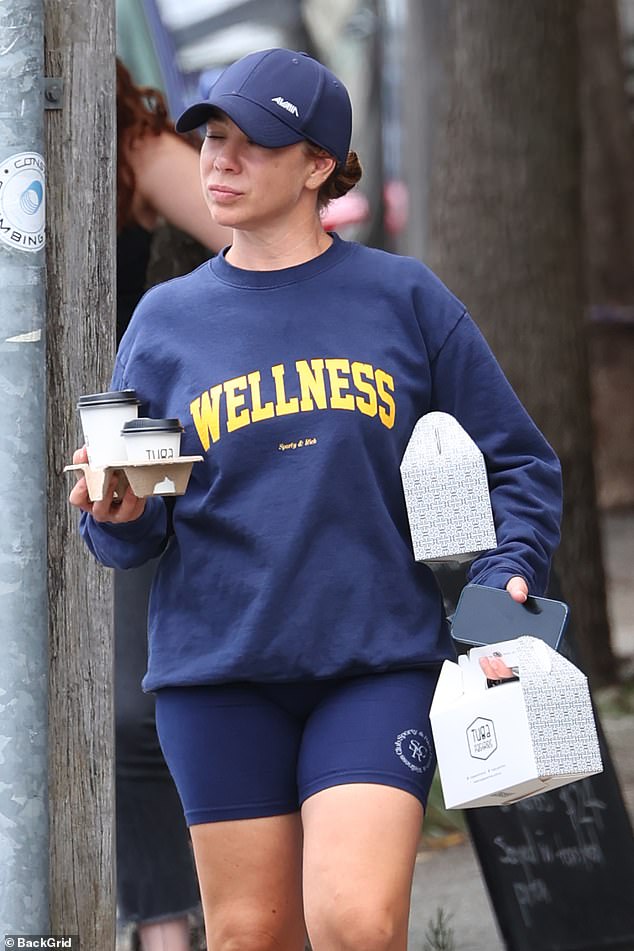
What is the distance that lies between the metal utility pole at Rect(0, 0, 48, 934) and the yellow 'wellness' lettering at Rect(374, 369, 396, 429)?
0.76 meters

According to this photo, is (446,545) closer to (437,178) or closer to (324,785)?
(324,785)

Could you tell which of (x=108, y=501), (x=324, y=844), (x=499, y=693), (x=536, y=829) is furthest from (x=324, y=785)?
(x=536, y=829)

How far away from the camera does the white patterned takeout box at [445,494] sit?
10.1 ft

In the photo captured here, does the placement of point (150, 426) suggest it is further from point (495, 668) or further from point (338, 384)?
point (495, 668)

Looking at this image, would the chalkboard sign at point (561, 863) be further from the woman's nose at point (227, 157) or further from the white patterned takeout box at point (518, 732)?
the woman's nose at point (227, 157)

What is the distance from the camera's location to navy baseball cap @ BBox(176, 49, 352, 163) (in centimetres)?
313

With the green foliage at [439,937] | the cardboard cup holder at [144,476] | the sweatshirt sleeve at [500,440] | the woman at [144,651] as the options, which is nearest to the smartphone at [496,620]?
the sweatshirt sleeve at [500,440]

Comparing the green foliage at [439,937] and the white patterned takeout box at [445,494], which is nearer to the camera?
the white patterned takeout box at [445,494]

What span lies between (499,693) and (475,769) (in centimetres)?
14


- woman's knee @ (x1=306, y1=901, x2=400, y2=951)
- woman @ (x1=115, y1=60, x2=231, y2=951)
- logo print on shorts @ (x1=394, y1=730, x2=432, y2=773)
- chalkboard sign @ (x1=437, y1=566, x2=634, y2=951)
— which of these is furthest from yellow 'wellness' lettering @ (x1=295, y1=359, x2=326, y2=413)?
chalkboard sign @ (x1=437, y1=566, x2=634, y2=951)

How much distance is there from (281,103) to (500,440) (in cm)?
75

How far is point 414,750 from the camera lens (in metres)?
3.05

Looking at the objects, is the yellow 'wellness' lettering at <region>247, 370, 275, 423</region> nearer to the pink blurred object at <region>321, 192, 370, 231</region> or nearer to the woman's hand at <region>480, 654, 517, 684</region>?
the woman's hand at <region>480, 654, 517, 684</region>

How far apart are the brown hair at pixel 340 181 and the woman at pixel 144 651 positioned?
0.74 m
